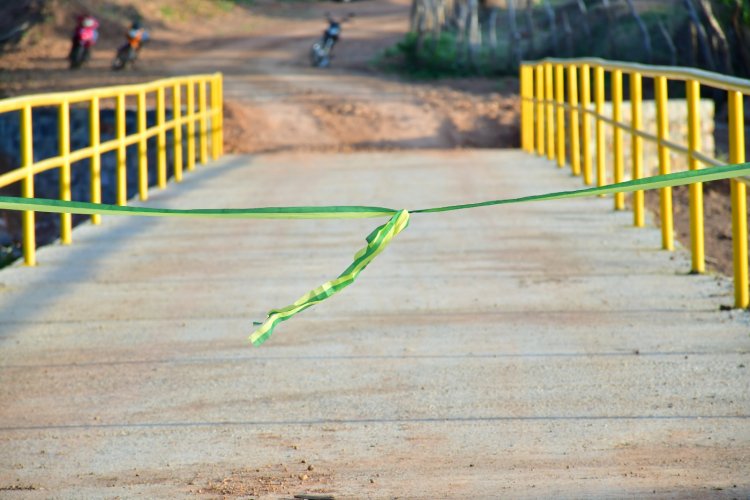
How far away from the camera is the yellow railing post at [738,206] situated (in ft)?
21.9

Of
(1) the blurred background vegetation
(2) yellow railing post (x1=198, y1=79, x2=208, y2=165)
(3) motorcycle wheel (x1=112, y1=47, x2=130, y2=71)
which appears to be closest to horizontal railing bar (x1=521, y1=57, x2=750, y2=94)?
(2) yellow railing post (x1=198, y1=79, x2=208, y2=165)

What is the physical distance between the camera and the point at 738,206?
6797 mm

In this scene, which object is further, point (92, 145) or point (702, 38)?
point (702, 38)

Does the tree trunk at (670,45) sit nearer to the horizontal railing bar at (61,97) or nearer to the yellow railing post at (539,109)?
the yellow railing post at (539,109)

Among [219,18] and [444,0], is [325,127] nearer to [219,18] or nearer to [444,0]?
[444,0]

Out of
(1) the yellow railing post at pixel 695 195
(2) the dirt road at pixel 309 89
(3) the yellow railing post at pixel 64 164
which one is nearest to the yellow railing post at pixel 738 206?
(1) the yellow railing post at pixel 695 195

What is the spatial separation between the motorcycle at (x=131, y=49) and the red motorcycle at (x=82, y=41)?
3.01ft

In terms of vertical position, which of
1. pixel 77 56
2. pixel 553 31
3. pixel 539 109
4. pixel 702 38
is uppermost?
pixel 702 38

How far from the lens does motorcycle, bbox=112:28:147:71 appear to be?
100 feet

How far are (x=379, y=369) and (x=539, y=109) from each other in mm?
11073

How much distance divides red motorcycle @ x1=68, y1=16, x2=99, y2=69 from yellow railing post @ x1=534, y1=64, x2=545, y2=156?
54.8ft

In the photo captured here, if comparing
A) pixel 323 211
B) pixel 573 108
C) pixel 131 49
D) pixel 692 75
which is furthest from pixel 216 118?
pixel 323 211

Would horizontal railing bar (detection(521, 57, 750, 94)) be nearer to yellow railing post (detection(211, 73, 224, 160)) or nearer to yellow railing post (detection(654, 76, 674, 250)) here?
yellow railing post (detection(654, 76, 674, 250))

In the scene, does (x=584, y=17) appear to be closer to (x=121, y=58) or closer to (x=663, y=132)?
(x=121, y=58)
